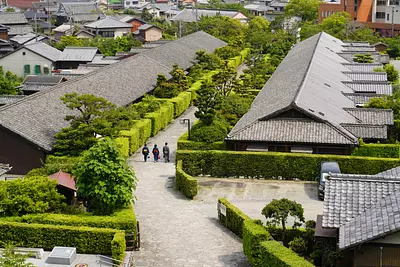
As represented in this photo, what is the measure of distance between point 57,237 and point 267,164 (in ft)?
40.9

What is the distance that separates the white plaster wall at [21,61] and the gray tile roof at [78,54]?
1.71 meters

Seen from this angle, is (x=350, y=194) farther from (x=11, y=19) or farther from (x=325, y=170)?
(x=11, y=19)

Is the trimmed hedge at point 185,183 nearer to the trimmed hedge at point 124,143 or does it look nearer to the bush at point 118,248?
the trimmed hedge at point 124,143

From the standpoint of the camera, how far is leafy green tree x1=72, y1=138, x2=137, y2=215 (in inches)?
960

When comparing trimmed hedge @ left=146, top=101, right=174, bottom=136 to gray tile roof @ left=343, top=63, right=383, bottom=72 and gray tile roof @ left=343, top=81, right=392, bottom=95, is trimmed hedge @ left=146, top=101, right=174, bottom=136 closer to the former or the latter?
gray tile roof @ left=343, top=81, right=392, bottom=95

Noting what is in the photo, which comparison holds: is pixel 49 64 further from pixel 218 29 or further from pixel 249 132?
pixel 249 132

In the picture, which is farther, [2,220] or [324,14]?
[324,14]

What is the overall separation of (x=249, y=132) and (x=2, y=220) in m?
13.6

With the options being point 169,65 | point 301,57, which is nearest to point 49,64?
point 169,65

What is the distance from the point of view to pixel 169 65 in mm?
57031

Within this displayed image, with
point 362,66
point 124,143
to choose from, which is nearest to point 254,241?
point 124,143

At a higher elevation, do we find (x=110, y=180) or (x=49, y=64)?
(x=110, y=180)

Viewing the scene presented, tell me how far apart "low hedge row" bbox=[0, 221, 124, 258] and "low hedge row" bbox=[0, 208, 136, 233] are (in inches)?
15.0

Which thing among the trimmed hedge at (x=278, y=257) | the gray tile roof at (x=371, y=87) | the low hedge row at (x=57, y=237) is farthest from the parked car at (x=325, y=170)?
the gray tile roof at (x=371, y=87)
